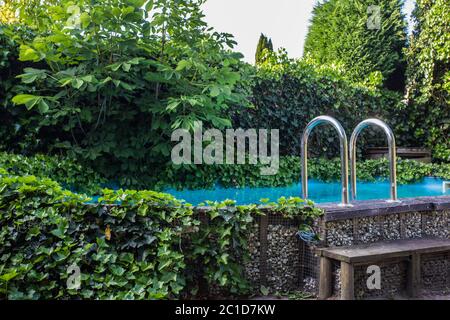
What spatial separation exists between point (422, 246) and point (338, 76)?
18.6 ft

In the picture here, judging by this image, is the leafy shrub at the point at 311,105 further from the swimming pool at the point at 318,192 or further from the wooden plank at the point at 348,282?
the wooden plank at the point at 348,282

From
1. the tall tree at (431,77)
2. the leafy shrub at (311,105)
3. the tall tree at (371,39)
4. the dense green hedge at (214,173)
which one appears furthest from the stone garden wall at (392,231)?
the tall tree at (371,39)

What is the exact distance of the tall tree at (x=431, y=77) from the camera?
25.5 feet

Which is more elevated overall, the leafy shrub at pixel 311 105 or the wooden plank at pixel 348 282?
the leafy shrub at pixel 311 105

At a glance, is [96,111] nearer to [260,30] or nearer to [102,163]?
[102,163]

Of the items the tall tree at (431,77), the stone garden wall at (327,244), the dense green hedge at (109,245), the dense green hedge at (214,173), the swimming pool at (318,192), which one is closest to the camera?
the dense green hedge at (109,245)

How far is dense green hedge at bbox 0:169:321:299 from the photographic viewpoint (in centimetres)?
211

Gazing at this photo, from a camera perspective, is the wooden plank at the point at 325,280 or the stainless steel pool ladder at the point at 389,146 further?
the stainless steel pool ladder at the point at 389,146

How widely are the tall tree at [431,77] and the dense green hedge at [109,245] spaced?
7.12 m

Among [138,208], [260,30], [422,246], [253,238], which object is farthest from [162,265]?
[260,30]

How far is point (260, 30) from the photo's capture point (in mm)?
12422

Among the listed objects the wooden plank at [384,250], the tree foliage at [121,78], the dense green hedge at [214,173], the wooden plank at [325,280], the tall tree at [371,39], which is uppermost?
the tall tree at [371,39]

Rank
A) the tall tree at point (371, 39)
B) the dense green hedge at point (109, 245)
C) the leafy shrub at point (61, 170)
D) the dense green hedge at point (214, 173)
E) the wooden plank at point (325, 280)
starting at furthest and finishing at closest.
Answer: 1. the tall tree at point (371, 39)
2. the dense green hedge at point (214, 173)
3. the leafy shrub at point (61, 170)
4. the wooden plank at point (325, 280)
5. the dense green hedge at point (109, 245)

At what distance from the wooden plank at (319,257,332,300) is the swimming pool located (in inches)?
81.2
